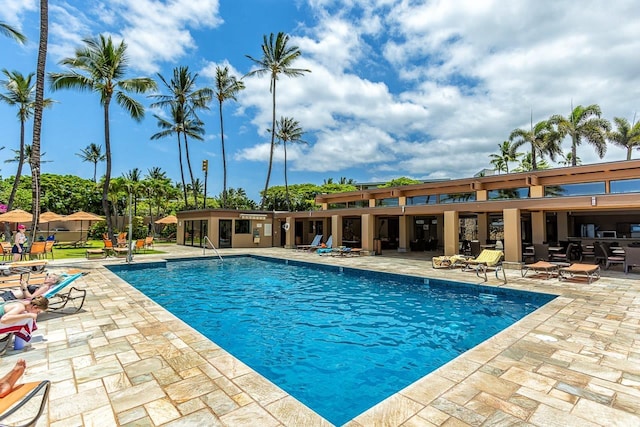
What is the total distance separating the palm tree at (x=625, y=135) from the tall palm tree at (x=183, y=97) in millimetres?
34357

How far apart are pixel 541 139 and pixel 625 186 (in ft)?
56.0

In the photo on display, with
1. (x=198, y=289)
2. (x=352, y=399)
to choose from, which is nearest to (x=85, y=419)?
(x=352, y=399)

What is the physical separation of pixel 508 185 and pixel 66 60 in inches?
929

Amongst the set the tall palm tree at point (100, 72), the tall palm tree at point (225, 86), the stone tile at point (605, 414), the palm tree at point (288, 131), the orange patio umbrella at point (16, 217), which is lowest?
the stone tile at point (605, 414)

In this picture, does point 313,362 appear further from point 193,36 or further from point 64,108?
point 64,108

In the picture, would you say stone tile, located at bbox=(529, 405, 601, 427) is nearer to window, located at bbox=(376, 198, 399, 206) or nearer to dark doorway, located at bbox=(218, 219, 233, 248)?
window, located at bbox=(376, 198, 399, 206)

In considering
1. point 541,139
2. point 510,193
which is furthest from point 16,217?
point 541,139

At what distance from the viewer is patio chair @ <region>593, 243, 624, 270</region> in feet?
39.4

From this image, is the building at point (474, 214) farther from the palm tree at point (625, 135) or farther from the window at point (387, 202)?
the palm tree at point (625, 135)

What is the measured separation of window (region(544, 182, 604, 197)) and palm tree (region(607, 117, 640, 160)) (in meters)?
17.6

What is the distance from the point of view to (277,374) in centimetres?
468

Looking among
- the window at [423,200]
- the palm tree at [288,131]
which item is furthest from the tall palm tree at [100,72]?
the palm tree at [288,131]

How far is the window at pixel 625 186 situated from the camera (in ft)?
42.0

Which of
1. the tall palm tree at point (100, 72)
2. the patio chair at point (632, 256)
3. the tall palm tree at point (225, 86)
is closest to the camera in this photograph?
the patio chair at point (632, 256)
